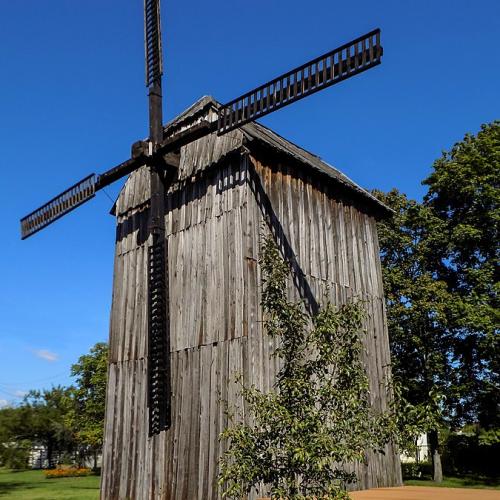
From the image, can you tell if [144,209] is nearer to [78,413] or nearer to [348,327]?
[348,327]

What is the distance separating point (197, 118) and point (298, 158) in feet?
11.2

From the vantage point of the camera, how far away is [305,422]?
6766mm

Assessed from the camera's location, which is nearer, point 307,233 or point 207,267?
point 207,267

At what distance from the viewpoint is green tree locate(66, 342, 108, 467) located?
4456 centimetres

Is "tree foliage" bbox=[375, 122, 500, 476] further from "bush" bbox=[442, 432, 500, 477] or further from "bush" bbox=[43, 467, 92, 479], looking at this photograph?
"bush" bbox=[43, 467, 92, 479]

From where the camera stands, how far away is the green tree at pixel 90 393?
4456cm

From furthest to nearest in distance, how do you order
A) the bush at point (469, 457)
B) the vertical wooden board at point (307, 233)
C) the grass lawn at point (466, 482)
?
1. the bush at point (469, 457)
2. the grass lawn at point (466, 482)
3. the vertical wooden board at point (307, 233)

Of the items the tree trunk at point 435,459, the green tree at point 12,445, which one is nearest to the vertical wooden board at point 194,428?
the tree trunk at point 435,459

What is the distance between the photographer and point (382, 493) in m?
13.7

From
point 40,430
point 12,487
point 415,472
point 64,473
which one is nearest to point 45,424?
point 40,430

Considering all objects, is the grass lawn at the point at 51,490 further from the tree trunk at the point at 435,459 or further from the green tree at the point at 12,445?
the green tree at the point at 12,445

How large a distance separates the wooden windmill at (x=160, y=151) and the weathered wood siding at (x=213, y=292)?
53 cm

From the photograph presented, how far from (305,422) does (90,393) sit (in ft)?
148

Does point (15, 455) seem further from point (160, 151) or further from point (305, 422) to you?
point (305, 422)
